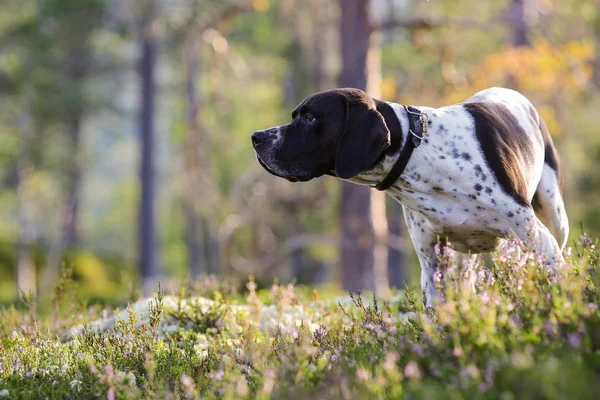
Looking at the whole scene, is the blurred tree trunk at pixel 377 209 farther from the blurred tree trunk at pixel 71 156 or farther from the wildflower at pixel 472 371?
the blurred tree trunk at pixel 71 156

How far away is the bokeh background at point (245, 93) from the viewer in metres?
→ 13.7

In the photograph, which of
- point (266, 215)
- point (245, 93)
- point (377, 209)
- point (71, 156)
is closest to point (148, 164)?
point (71, 156)

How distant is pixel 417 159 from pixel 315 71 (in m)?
18.1

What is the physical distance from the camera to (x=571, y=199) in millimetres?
24781

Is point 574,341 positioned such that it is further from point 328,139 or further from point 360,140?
point 328,139

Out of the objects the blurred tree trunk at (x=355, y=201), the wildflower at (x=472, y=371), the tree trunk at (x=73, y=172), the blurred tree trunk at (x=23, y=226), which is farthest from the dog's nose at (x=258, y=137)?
the tree trunk at (x=73, y=172)

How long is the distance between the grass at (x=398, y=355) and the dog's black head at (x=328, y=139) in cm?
98

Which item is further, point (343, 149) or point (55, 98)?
point (55, 98)

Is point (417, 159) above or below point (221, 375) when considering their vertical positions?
above

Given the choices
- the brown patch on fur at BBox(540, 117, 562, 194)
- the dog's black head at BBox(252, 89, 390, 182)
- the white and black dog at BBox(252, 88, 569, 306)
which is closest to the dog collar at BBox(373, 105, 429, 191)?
the white and black dog at BBox(252, 88, 569, 306)

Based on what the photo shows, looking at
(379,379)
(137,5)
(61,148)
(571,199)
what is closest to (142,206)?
(61,148)

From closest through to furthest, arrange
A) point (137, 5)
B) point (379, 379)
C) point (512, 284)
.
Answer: point (379, 379) → point (512, 284) → point (137, 5)

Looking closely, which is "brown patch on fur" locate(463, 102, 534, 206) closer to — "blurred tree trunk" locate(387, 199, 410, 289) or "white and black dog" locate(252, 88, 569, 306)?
"white and black dog" locate(252, 88, 569, 306)

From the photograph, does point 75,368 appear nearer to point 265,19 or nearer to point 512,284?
point 512,284
